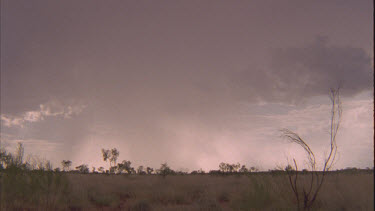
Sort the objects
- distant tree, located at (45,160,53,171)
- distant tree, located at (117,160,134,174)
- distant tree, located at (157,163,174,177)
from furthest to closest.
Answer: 1. distant tree, located at (117,160,134,174)
2. distant tree, located at (157,163,174,177)
3. distant tree, located at (45,160,53,171)

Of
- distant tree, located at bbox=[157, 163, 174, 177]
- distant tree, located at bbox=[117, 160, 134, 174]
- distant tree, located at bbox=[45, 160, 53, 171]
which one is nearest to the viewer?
distant tree, located at bbox=[45, 160, 53, 171]

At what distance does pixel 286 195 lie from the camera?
42.4 ft

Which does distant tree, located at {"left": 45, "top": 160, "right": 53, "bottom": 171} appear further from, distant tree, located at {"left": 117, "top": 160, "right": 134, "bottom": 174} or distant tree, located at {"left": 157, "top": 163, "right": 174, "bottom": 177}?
distant tree, located at {"left": 117, "top": 160, "right": 134, "bottom": 174}

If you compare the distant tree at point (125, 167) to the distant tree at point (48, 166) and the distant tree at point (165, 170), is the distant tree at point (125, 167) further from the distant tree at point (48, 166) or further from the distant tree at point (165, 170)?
the distant tree at point (48, 166)

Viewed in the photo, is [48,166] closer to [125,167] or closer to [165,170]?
[165,170]

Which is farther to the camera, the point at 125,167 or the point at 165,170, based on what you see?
the point at 125,167

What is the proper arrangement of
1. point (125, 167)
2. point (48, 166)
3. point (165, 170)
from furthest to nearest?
1. point (125, 167)
2. point (165, 170)
3. point (48, 166)

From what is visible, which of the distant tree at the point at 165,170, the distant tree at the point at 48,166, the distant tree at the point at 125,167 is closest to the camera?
the distant tree at the point at 48,166

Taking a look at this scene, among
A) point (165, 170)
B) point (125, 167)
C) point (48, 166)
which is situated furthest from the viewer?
point (125, 167)

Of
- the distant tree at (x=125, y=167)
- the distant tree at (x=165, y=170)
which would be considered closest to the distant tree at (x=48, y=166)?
the distant tree at (x=165, y=170)

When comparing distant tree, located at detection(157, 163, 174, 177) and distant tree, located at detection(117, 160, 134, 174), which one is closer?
distant tree, located at detection(157, 163, 174, 177)

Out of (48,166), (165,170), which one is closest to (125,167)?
(165,170)

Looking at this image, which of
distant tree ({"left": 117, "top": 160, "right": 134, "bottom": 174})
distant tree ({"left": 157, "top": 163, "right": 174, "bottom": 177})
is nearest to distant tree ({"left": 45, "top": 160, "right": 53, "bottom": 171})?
distant tree ({"left": 157, "top": 163, "right": 174, "bottom": 177})

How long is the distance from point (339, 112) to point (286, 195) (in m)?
5.35
